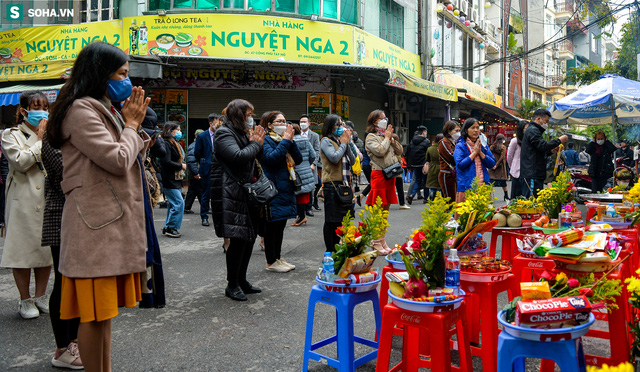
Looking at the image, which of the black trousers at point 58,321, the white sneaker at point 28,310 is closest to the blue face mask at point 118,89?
the black trousers at point 58,321

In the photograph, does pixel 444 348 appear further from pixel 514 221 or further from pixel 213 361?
pixel 514 221

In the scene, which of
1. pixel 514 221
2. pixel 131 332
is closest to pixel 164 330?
pixel 131 332

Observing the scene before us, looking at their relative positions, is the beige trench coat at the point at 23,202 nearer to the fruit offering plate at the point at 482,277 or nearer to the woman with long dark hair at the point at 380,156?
the fruit offering plate at the point at 482,277

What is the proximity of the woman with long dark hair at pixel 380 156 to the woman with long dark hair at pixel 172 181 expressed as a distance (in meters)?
2.96

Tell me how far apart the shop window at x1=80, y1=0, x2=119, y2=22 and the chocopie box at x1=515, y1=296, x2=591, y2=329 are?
17.2 meters

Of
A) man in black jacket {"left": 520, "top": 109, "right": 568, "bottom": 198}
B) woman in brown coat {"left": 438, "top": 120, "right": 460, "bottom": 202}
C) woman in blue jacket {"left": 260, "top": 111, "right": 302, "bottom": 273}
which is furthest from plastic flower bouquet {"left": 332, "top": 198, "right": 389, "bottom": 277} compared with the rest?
man in black jacket {"left": 520, "top": 109, "right": 568, "bottom": 198}

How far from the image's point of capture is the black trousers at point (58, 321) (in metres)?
3.30

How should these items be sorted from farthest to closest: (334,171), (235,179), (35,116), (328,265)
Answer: (334,171)
(235,179)
(35,116)
(328,265)

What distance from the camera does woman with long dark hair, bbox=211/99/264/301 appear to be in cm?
477

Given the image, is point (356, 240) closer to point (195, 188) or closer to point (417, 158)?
point (195, 188)

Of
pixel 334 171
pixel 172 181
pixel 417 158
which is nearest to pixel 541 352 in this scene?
pixel 334 171

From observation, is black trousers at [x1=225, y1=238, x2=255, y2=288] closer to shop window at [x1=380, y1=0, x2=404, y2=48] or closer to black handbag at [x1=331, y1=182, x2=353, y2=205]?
black handbag at [x1=331, y1=182, x2=353, y2=205]

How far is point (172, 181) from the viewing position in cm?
822

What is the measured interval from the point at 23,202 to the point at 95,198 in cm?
217
